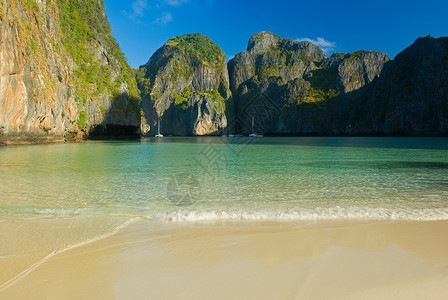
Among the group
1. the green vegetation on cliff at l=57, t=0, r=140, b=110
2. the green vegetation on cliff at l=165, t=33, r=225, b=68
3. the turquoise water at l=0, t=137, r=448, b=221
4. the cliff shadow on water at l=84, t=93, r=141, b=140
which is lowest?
the turquoise water at l=0, t=137, r=448, b=221

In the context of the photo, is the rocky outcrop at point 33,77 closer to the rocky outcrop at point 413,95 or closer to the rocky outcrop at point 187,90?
the rocky outcrop at point 187,90

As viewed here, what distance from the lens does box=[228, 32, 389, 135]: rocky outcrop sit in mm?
113062

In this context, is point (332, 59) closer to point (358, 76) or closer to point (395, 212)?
point (358, 76)

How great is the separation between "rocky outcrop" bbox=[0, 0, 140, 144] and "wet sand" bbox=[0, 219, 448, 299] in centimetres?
2188

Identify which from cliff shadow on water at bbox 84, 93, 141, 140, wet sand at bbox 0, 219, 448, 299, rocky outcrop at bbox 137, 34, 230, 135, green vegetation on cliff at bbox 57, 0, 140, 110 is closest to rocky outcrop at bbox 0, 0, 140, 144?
green vegetation on cliff at bbox 57, 0, 140, 110

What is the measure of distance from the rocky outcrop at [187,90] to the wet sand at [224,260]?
109342 millimetres

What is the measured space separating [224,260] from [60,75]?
36.2 meters

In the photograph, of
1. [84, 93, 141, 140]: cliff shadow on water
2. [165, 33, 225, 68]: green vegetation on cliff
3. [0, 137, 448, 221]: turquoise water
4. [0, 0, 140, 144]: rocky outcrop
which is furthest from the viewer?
[165, 33, 225, 68]: green vegetation on cliff

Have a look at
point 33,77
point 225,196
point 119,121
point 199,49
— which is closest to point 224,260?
point 225,196

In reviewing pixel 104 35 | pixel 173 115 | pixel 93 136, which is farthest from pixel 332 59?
pixel 93 136

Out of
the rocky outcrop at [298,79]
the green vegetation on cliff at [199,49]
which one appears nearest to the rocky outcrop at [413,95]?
the rocky outcrop at [298,79]

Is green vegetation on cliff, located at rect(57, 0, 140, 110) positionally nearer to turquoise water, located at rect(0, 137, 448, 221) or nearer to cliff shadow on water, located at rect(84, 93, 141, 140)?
cliff shadow on water, located at rect(84, 93, 141, 140)

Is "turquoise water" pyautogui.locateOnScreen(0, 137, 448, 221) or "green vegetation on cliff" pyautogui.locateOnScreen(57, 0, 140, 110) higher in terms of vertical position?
"green vegetation on cliff" pyautogui.locateOnScreen(57, 0, 140, 110)

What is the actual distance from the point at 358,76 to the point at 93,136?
→ 12285cm
